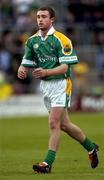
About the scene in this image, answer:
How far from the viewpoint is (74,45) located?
30.3 metres

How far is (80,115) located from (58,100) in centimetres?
1668

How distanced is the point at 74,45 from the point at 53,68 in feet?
61.3

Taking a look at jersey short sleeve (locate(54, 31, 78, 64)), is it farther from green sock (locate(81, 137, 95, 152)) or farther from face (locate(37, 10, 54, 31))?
green sock (locate(81, 137, 95, 152))

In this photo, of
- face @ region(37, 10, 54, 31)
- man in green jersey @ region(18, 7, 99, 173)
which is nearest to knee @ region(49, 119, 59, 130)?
man in green jersey @ region(18, 7, 99, 173)

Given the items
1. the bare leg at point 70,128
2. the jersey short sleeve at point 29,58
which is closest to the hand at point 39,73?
the jersey short sleeve at point 29,58

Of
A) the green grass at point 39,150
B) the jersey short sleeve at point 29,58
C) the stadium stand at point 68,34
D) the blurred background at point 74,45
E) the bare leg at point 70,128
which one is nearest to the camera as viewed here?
the green grass at point 39,150

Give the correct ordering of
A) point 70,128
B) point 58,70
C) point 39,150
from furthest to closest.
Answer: point 39,150 → point 70,128 → point 58,70

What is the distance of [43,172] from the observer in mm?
11328

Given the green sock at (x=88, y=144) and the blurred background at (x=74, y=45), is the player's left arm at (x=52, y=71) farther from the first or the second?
the blurred background at (x=74, y=45)

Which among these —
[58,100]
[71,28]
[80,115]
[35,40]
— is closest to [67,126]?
[58,100]

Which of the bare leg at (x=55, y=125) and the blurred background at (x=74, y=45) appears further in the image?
the blurred background at (x=74, y=45)

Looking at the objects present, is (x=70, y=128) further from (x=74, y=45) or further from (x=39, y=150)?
(x=74, y=45)

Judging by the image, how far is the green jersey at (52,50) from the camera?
11.6 metres

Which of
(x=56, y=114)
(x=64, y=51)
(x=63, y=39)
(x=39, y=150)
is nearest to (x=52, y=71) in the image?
(x=64, y=51)
